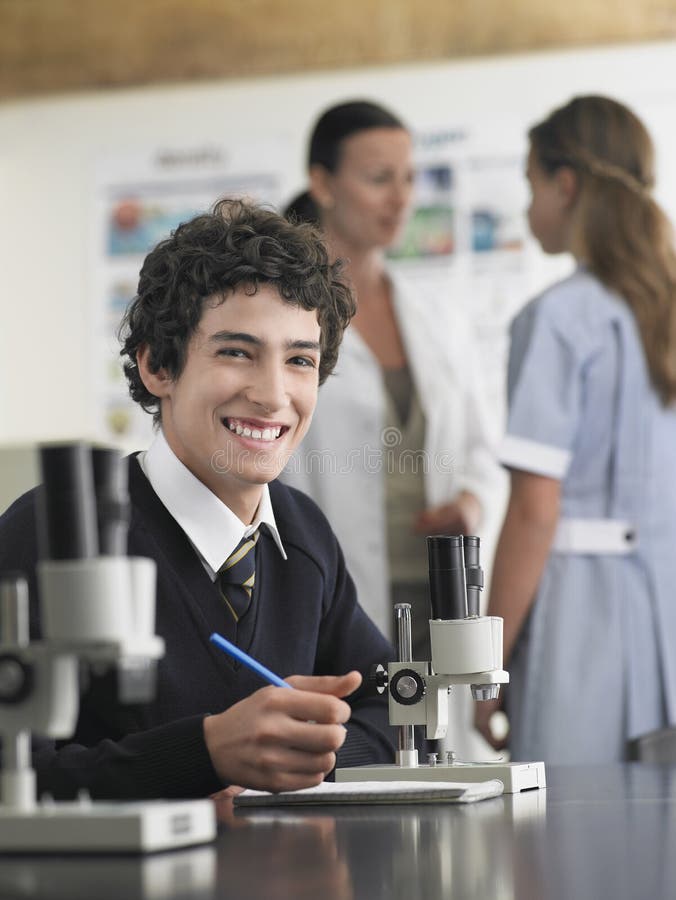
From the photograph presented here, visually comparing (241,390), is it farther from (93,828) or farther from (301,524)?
(93,828)

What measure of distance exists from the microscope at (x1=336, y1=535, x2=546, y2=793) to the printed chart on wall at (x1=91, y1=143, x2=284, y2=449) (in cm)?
245

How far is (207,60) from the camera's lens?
369cm

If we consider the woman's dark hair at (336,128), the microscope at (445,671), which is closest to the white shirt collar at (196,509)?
the microscope at (445,671)

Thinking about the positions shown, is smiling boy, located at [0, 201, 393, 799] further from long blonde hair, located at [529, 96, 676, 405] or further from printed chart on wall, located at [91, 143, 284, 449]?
printed chart on wall, located at [91, 143, 284, 449]

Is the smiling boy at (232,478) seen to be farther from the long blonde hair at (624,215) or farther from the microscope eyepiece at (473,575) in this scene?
the long blonde hair at (624,215)

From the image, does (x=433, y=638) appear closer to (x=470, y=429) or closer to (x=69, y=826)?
(x=69, y=826)

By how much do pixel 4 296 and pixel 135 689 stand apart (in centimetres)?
311

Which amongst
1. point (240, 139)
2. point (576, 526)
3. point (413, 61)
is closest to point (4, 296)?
point (240, 139)

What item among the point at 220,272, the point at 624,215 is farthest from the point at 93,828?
the point at 624,215

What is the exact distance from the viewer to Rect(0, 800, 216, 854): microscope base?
2.64 feet

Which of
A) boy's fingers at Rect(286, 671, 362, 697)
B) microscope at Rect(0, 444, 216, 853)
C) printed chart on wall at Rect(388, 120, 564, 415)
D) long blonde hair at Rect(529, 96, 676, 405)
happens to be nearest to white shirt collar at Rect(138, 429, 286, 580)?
boy's fingers at Rect(286, 671, 362, 697)

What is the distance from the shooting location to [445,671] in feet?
3.95

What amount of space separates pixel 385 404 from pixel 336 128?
0.72 meters

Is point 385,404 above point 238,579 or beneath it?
above
